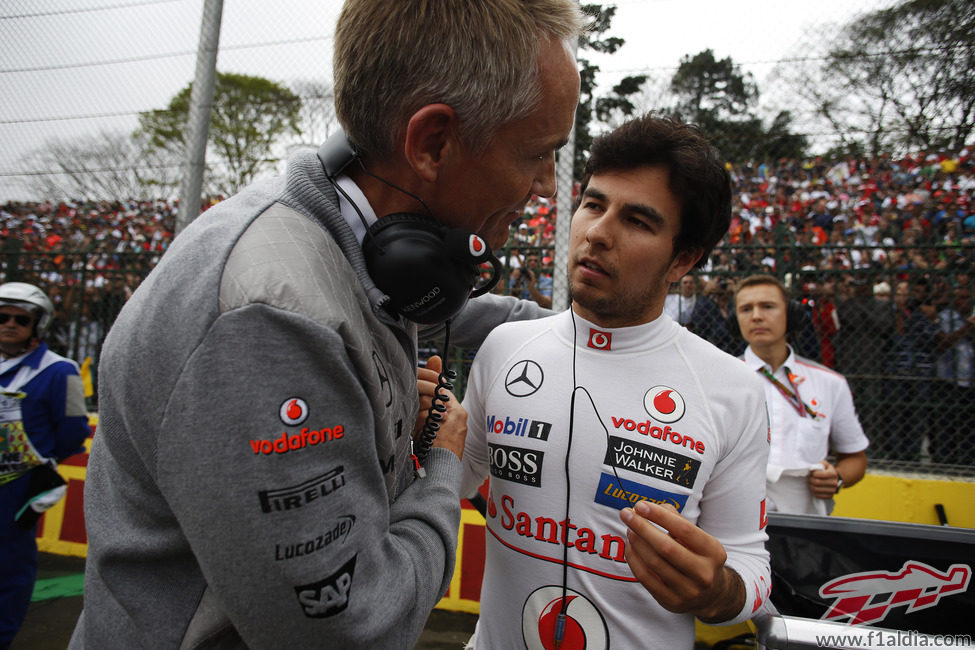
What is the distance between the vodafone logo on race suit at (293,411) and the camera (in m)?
0.72

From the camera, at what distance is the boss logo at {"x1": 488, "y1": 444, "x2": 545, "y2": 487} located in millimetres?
1471

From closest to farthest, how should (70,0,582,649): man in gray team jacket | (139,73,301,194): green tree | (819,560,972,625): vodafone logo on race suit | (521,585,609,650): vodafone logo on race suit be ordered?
(70,0,582,649): man in gray team jacket, (521,585,609,650): vodafone logo on race suit, (819,560,972,625): vodafone logo on race suit, (139,73,301,194): green tree

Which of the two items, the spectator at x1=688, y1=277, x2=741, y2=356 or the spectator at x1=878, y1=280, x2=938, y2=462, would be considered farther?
the spectator at x1=688, y1=277, x2=741, y2=356

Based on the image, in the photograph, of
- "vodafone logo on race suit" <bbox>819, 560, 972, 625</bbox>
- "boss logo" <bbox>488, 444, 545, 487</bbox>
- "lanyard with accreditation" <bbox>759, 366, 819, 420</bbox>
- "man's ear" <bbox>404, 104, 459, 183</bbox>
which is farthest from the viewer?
"lanyard with accreditation" <bbox>759, 366, 819, 420</bbox>

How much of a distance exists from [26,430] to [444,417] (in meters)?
3.08

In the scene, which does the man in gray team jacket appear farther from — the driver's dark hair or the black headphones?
the driver's dark hair

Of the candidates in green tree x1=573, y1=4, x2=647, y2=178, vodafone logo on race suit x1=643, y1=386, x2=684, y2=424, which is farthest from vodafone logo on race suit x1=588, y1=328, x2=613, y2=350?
green tree x1=573, y1=4, x2=647, y2=178

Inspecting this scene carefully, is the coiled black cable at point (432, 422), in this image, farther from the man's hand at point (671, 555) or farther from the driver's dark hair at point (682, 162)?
the driver's dark hair at point (682, 162)

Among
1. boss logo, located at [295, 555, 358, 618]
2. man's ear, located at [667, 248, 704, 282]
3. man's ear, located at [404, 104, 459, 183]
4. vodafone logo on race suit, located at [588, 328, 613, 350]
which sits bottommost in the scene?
boss logo, located at [295, 555, 358, 618]

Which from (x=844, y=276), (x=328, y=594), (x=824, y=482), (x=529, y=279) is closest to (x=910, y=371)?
(x=844, y=276)

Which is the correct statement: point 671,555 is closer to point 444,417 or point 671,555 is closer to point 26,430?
point 444,417

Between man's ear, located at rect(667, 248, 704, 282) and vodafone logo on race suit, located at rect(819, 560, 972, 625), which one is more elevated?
man's ear, located at rect(667, 248, 704, 282)

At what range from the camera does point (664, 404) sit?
4.77ft

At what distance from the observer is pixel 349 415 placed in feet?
2.59
